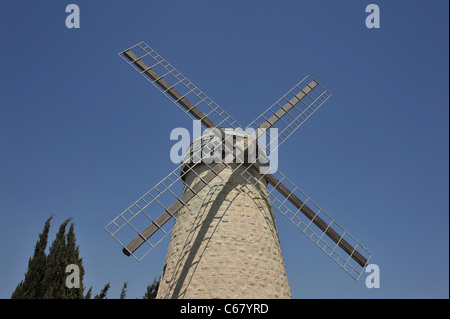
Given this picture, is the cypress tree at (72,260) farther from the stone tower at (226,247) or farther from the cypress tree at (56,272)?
the stone tower at (226,247)

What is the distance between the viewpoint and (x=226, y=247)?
21.4ft

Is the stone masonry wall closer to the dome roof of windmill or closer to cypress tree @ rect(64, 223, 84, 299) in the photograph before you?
the dome roof of windmill

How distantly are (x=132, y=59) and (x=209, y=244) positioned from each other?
4596mm

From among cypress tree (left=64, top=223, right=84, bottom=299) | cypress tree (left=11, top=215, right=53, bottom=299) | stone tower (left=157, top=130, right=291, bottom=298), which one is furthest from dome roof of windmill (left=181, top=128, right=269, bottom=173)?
cypress tree (left=11, top=215, right=53, bottom=299)

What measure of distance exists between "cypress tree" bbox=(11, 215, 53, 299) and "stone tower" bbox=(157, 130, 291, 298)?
6.36 metres

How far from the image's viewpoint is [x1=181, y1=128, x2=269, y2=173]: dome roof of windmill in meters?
7.56

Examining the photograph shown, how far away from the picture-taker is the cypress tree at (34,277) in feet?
36.1

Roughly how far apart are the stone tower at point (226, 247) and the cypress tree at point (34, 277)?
636 centimetres

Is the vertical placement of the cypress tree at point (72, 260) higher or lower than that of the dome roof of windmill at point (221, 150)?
lower

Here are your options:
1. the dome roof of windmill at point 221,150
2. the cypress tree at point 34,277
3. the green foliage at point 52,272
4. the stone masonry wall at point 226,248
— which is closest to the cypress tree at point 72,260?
the green foliage at point 52,272

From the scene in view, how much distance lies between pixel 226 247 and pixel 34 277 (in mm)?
8065

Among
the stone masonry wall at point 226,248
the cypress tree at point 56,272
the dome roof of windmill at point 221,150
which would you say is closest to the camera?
the stone masonry wall at point 226,248
